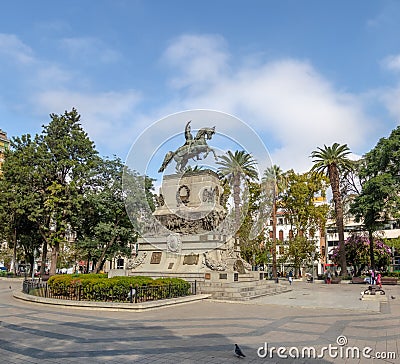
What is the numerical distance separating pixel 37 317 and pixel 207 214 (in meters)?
14.4

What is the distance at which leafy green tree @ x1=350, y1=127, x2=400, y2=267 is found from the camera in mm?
38500

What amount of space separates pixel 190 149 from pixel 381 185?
2101 centimetres

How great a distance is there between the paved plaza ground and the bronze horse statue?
15.2m

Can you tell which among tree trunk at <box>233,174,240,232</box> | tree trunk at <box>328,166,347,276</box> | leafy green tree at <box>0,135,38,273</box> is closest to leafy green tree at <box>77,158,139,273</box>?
leafy green tree at <box>0,135,38,273</box>

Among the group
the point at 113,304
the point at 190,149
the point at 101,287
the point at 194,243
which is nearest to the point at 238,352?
the point at 113,304

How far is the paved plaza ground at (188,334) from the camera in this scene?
321 inches

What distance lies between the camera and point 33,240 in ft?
145

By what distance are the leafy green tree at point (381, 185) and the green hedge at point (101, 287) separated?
91.0ft

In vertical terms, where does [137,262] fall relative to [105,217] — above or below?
below

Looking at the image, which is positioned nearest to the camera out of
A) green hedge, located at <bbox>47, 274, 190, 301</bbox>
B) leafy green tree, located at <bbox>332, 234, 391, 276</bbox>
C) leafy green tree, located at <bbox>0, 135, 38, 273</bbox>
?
green hedge, located at <bbox>47, 274, 190, 301</bbox>

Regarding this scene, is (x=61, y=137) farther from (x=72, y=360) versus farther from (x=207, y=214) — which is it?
(x=72, y=360)

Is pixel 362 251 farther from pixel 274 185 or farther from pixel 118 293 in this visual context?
pixel 118 293

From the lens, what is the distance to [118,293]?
16672 millimetres

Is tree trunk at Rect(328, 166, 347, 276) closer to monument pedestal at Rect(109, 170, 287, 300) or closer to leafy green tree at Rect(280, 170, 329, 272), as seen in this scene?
leafy green tree at Rect(280, 170, 329, 272)
